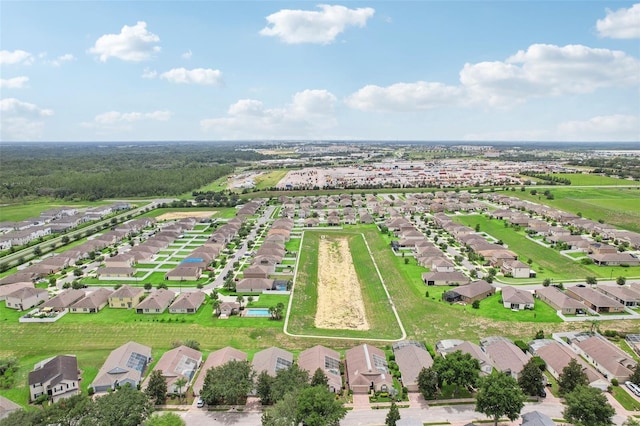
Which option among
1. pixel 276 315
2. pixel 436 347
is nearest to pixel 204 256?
pixel 276 315

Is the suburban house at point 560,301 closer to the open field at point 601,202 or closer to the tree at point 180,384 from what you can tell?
the tree at point 180,384

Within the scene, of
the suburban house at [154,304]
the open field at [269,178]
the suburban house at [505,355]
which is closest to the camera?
the suburban house at [505,355]

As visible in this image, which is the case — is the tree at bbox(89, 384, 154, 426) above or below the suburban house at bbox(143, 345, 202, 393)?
above

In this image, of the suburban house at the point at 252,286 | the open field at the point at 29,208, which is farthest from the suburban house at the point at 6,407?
the open field at the point at 29,208

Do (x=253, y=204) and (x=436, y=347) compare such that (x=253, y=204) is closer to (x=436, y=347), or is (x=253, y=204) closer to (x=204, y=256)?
(x=204, y=256)

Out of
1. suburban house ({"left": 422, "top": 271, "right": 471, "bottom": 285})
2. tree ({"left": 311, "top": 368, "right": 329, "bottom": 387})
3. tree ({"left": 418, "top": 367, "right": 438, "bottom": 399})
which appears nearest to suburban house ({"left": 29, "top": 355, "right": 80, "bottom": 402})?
tree ({"left": 311, "top": 368, "right": 329, "bottom": 387})

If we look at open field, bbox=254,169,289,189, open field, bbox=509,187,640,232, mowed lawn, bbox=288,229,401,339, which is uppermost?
open field, bbox=254,169,289,189

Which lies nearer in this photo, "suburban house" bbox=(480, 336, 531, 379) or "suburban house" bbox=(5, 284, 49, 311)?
"suburban house" bbox=(480, 336, 531, 379)

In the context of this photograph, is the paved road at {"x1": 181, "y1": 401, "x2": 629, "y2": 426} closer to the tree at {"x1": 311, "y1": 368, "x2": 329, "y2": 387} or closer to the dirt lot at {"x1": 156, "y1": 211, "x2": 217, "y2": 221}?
the tree at {"x1": 311, "y1": 368, "x2": 329, "y2": 387}
